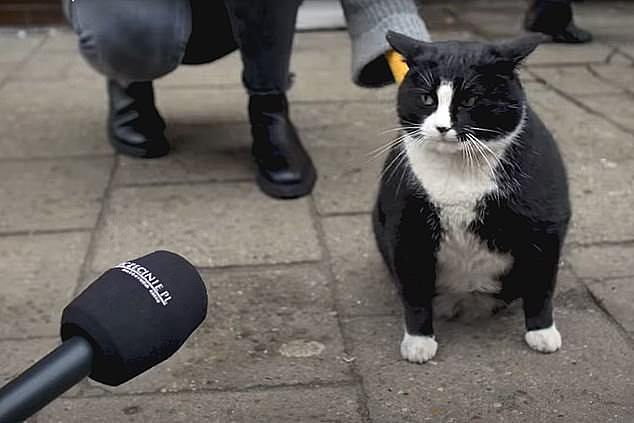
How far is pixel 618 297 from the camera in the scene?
83.7 inches

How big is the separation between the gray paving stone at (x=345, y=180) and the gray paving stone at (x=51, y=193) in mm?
665

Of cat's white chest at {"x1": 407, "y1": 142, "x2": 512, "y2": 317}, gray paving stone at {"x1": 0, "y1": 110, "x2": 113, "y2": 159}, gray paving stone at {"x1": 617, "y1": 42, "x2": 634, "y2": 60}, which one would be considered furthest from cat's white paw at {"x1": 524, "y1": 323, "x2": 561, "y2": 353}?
gray paving stone at {"x1": 617, "y1": 42, "x2": 634, "y2": 60}

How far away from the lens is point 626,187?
9.02ft

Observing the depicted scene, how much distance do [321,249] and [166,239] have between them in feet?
1.37

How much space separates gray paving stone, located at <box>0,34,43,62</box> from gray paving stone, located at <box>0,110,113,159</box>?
1.00 m

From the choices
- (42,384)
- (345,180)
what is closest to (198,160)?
(345,180)

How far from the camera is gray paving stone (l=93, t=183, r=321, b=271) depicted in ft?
7.90

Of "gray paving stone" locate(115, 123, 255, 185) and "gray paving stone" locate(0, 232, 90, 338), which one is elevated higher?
"gray paving stone" locate(0, 232, 90, 338)

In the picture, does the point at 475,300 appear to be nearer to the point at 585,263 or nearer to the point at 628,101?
the point at 585,263

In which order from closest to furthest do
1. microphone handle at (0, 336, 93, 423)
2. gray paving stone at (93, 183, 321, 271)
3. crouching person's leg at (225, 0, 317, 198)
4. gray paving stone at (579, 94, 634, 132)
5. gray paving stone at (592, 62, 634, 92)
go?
microphone handle at (0, 336, 93, 423) → gray paving stone at (93, 183, 321, 271) → crouching person's leg at (225, 0, 317, 198) → gray paving stone at (579, 94, 634, 132) → gray paving stone at (592, 62, 634, 92)

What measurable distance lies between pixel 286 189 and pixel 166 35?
0.56 meters

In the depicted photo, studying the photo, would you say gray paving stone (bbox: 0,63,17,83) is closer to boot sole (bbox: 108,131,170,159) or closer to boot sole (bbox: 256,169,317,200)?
boot sole (bbox: 108,131,170,159)

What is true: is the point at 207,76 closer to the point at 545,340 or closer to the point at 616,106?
the point at 616,106

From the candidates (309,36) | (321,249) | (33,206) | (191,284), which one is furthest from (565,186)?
(309,36)
